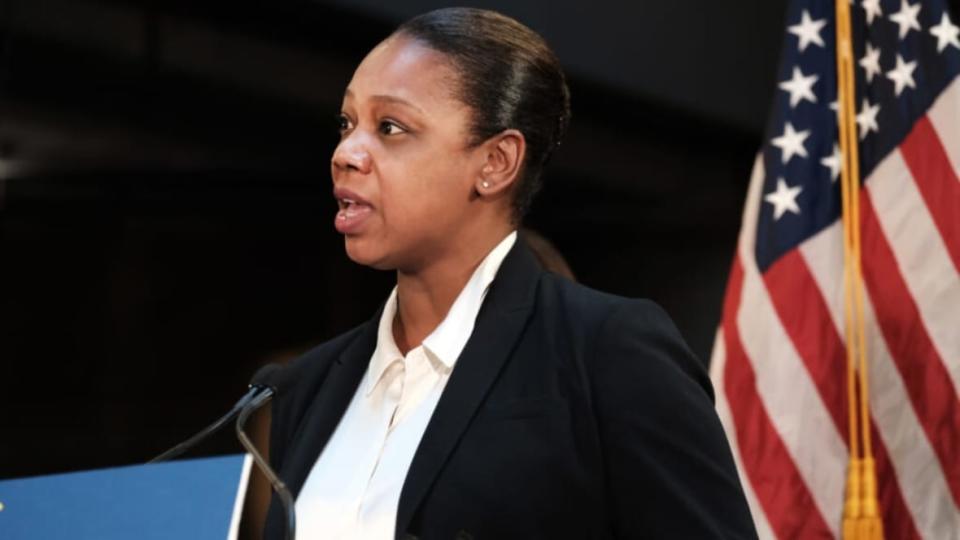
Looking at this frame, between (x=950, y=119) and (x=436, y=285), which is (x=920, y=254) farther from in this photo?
(x=436, y=285)

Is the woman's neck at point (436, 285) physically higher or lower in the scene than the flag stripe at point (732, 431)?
higher

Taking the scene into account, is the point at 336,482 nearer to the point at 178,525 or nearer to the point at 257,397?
the point at 257,397

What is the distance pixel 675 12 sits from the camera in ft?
9.47

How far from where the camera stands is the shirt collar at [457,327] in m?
1.22

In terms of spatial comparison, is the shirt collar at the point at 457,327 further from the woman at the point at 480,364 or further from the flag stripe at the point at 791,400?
the flag stripe at the point at 791,400

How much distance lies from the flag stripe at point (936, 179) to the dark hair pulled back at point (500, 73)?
115 centimetres

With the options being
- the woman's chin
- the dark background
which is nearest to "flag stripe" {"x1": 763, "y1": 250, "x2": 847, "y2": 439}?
the dark background

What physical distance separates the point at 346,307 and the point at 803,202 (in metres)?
0.94

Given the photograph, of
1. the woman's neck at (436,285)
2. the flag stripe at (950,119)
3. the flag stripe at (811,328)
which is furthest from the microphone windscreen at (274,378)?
the flag stripe at (950,119)

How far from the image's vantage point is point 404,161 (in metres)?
1.18

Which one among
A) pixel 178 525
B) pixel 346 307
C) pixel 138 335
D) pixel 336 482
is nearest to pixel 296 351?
pixel 346 307

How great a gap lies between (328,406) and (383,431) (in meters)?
0.12

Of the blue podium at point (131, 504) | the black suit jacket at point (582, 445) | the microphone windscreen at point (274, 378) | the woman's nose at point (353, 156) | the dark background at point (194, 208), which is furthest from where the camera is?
the dark background at point (194, 208)

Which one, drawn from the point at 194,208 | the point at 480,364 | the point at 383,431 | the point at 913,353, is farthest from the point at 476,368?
the point at 194,208
